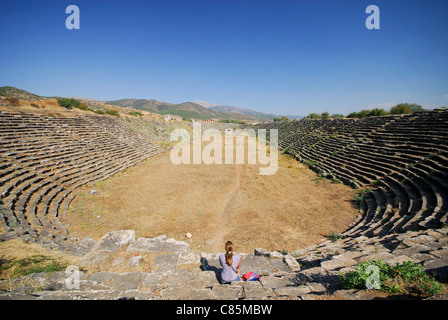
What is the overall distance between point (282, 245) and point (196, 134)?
130 feet

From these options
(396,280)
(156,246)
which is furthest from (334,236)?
(156,246)

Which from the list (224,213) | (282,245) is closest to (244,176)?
(224,213)

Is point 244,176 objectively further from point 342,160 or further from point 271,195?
point 342,160

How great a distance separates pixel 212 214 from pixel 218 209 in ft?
1.97

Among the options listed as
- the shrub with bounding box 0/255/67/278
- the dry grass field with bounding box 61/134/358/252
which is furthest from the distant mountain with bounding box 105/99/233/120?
the shrub with bounding box 0/255/67/278

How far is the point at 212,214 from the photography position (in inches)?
356

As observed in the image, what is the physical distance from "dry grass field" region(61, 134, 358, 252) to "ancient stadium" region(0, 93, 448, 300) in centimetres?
7

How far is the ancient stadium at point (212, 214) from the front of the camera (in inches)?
137

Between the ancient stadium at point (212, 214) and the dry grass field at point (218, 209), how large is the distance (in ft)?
0.24

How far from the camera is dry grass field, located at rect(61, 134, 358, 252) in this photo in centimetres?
721

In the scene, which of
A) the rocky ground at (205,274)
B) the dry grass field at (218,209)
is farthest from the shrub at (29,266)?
the dry grass field at (218,209)

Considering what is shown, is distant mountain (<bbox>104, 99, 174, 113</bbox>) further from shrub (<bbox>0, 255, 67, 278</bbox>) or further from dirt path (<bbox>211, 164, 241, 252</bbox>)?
shrub (<bbox>0, 255, 67, 278</bbox>)
